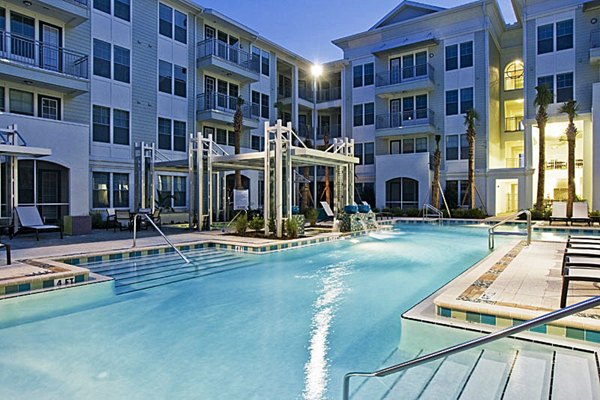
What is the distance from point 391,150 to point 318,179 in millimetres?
5691

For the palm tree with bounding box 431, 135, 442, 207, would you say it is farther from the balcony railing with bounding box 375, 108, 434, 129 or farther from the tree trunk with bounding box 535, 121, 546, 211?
the tree trunk with bounding box 535, 121, 546, 211

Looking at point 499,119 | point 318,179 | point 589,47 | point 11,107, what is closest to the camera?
point 11,107

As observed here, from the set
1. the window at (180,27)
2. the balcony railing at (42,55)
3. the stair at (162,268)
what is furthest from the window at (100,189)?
the stair at (162,268)

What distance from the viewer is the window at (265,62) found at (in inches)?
968

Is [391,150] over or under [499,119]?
under

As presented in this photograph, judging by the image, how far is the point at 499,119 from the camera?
976 inches

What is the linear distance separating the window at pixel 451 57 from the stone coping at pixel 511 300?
786 inches

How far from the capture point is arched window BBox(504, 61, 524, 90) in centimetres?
2480

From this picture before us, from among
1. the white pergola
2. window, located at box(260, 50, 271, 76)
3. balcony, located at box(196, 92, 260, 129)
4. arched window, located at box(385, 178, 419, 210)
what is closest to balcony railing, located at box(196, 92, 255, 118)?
balcony, located at box(196, 92, 260, 129)

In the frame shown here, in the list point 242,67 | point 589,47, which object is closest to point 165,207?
point 242,67

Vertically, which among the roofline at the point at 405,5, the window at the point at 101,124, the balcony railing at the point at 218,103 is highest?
the roofline at the point at 405,5

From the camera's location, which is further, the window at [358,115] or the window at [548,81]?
the window at [358,115]

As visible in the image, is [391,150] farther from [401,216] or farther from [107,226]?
[107,226]

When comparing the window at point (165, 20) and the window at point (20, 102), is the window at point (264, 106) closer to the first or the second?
the window at point (165, 20)
